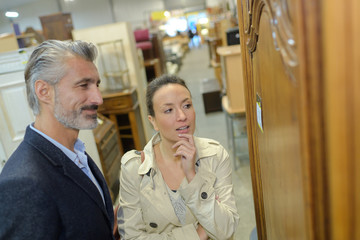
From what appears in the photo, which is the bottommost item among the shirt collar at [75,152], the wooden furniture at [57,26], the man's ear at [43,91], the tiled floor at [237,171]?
the tiled floor at [237,171]

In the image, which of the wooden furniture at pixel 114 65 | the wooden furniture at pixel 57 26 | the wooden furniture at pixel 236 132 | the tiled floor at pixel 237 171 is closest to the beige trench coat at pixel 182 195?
the tiled floor at pixel 237 171

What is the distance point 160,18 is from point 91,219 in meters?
23.0

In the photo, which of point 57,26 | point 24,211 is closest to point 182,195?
point 24,211

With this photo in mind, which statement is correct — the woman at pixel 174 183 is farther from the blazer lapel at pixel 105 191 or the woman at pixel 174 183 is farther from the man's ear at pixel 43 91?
the man's ear at pixel 43 91

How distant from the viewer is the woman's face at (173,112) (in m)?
1.56

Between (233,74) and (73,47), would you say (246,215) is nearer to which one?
(233,74)

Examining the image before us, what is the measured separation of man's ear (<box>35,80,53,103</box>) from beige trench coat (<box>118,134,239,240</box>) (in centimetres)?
54

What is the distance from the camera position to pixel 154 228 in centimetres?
157

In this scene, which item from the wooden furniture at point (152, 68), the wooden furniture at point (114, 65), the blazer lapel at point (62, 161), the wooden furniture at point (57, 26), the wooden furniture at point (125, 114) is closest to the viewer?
the blazer lapel at point (62, 161)

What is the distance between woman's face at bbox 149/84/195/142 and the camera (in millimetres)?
1563

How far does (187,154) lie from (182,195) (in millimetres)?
206

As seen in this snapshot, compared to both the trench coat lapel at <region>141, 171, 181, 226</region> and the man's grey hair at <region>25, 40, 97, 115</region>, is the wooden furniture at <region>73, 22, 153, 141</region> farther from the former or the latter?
the man's grey hair at <region>25, 40, 97, 115</region>

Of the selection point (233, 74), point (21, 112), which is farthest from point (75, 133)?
point (233, 74)

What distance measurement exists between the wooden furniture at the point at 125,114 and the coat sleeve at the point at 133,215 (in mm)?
3443
